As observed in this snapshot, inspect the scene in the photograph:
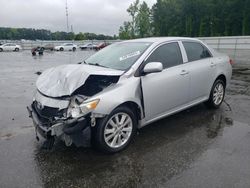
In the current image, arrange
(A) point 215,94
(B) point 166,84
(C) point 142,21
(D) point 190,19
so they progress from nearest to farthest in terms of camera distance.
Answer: (B) point 166,84, (A) point 215,94, (C) point 142,21, (D) point 190,19

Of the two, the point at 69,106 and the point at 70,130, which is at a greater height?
the point at 69,106

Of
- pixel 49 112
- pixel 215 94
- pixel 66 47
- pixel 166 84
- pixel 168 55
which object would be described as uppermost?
pixel 168 55

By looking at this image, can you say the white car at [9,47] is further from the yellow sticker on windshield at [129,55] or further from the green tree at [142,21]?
the yellow sticker on windshield at [129,55]

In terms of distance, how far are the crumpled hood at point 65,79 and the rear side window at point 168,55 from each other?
2.61 feet

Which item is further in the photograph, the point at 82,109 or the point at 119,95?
the point at 119,95

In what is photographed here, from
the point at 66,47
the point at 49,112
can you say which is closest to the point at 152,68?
the point at 49,112

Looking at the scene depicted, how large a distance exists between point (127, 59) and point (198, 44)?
190 centimetres

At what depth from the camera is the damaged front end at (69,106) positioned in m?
3.39

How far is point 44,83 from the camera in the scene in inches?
159

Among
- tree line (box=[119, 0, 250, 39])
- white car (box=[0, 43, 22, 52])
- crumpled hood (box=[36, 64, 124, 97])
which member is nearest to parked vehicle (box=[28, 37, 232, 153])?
crumpled hood (box=[36, 64, 124, 97])

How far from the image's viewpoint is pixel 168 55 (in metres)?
4.61

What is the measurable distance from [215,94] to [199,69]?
0.99 metres

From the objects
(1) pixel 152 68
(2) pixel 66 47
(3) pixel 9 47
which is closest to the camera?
(1) pixel 152 68

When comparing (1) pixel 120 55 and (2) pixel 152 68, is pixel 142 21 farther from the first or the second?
(2) pixel 152 68
